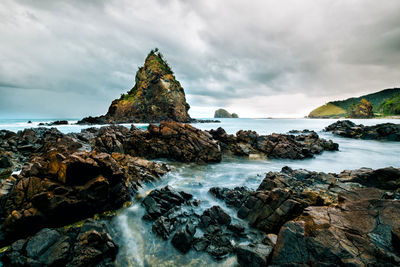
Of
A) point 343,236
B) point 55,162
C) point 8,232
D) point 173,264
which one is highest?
point 55,162

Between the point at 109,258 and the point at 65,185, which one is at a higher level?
the point at 65,185

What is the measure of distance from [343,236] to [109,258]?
7.46 meters

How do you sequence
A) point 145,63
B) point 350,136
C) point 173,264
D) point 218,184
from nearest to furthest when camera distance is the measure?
1. point 173,264
2. point 218,184
3. point 350,136
4. point 145,63

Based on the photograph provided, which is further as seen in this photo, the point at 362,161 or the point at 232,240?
the point at 362,161

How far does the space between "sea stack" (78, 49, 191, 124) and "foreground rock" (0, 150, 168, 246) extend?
86281 mm

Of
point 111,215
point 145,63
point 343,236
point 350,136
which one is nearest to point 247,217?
point 343,236

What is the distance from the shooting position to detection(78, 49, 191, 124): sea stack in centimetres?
9238

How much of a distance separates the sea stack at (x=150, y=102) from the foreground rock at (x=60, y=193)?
86.3 meters

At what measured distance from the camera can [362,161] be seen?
20672 millimetres

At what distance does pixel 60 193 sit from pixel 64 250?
2843 millimetres

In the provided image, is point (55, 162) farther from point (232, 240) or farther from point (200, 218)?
point (232, 240)

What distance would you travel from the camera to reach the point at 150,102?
92438 mm

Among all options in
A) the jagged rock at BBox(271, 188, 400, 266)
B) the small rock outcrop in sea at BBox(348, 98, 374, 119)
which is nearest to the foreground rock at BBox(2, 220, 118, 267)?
the jagged rock at BBox(271, 188, 400, 266)

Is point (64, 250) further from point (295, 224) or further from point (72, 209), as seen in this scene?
point (295, 224)
